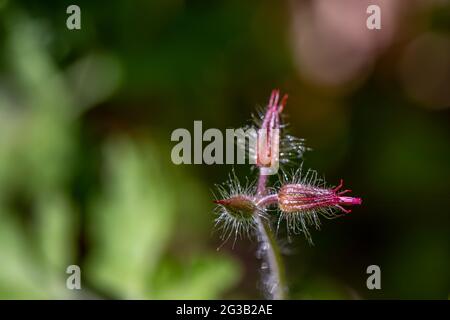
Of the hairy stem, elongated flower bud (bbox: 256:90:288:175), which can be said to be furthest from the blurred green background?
elongated flower bud (bbox: 256:90:288:175)

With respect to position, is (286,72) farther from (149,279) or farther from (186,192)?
(149,279)

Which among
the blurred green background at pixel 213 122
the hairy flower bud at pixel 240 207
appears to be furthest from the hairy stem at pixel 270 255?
the blurred green background at pixel 213 122

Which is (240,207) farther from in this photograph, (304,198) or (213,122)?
(213,122)

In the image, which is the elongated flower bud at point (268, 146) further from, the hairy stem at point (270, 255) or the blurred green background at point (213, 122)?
the blurred green background at point (213, 122)

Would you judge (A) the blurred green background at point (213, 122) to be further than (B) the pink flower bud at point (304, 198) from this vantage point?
Yes

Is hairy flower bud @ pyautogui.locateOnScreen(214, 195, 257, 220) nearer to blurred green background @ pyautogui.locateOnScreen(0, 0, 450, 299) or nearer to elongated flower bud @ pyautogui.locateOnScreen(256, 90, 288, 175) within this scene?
elongated flower bud @ pyautogui.locateOnScreen(256, 90, 288, 175)

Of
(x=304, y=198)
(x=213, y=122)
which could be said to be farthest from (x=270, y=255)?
(x=213, y=122)
